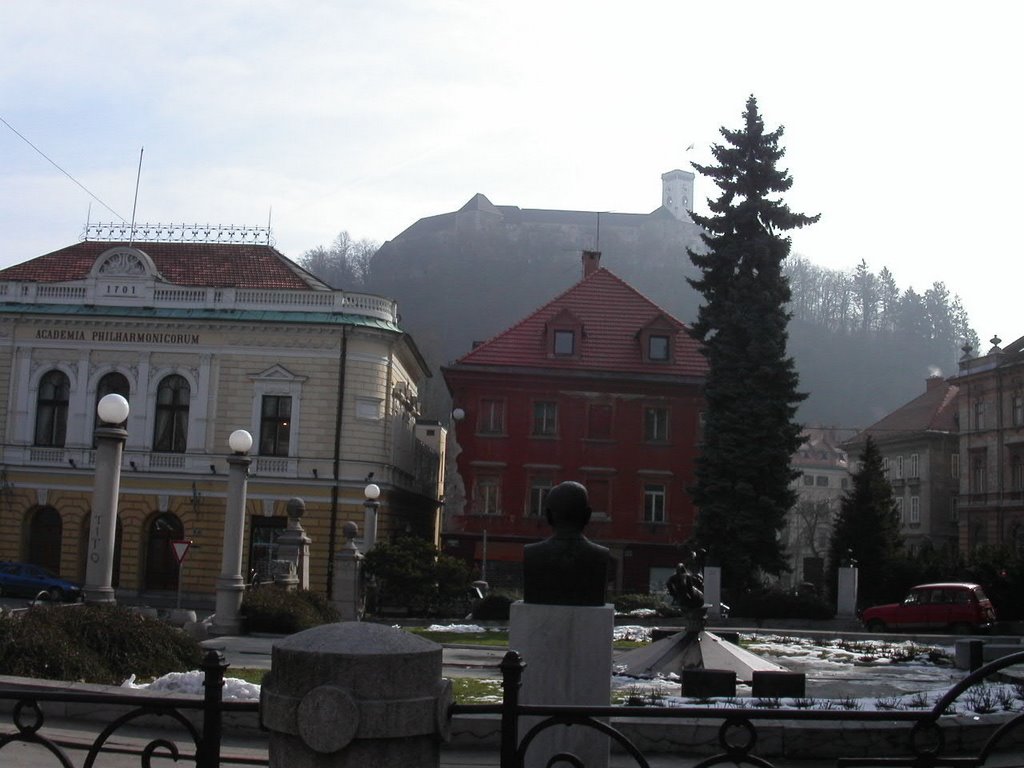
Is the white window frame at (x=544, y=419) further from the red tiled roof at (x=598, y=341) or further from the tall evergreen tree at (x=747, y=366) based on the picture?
the tall evergreen tree at (x=747, y=366)

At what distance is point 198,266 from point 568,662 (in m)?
42.4

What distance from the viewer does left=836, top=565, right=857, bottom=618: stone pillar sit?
119 ft

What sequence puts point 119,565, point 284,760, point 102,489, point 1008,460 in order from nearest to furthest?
point 284,760 → point 102,489 → point 119,565 → point 1008,460

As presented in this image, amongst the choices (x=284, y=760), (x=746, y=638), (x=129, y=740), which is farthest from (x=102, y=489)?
(x=746, y=638)

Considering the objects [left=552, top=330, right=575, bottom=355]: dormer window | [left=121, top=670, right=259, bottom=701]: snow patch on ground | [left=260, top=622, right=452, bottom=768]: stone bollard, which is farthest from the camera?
[left=552, top=330, right=575, bottom=355]: dormer window

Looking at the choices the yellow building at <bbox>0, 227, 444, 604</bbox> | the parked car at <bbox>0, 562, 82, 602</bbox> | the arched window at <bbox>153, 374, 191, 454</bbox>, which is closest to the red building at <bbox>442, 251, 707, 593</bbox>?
the yellow building at <bbox>0, 227, 444, 604</bbox>

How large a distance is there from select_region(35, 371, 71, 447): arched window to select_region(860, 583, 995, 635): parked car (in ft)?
98.0

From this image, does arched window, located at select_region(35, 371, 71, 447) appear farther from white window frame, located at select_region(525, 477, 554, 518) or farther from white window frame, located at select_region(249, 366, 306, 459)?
white window frame, located at select_region(525, 477, 554, 518)

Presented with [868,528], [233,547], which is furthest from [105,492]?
[868,528]

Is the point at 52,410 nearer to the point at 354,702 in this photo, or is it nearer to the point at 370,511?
the point at 370,511

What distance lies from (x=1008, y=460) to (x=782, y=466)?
24369 millimetres

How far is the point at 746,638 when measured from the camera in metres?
25.7

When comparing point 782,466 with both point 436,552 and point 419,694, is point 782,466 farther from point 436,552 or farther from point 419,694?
point 419,694

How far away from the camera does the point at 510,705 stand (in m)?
5.23
